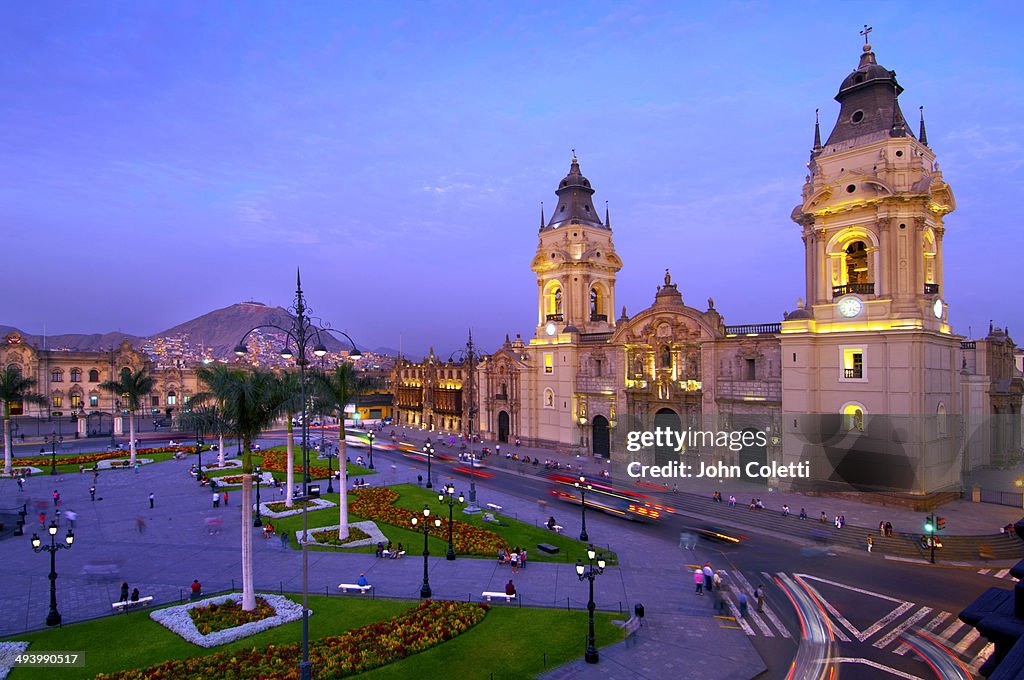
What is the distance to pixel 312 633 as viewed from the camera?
21.8 meters

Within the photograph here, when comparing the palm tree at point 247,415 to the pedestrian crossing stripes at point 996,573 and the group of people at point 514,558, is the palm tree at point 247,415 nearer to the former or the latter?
the group of people at point 514,558

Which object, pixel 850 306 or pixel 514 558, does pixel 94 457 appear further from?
pixel 850 306

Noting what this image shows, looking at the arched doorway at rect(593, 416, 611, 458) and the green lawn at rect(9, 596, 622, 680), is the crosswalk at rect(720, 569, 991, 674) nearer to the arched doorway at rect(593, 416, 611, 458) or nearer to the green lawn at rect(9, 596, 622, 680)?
the green lawn at rect(9, 596, 622, 680)

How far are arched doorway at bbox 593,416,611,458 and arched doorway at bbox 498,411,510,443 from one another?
53.4 feet

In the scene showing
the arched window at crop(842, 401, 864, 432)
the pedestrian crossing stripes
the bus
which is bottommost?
the bus

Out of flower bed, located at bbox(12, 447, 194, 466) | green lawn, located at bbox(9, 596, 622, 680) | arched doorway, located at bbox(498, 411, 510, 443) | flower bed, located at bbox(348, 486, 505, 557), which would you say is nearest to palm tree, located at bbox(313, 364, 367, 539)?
flower bed, located at bbox(348, 486, 505, 557)

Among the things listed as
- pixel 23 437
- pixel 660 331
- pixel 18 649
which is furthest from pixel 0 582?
pixel 23 437

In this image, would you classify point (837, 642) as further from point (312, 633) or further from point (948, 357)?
point (948, 357)

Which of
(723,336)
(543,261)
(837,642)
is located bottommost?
(837,642)

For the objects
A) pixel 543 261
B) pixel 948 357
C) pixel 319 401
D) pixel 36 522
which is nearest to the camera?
pixel 319 401

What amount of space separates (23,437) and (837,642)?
302 feet

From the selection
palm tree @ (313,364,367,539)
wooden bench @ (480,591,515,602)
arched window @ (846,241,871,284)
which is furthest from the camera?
arched window @ (846,241,871,284)

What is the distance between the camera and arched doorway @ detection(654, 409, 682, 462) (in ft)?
176

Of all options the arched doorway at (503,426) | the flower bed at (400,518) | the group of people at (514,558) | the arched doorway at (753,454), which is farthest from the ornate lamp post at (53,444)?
the arched doorway at (753,454)
